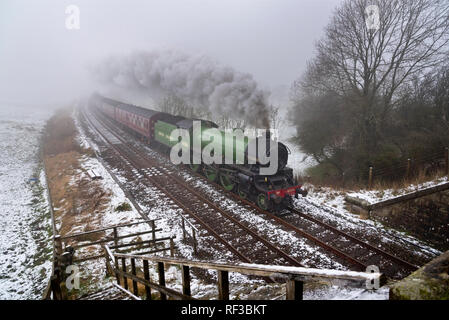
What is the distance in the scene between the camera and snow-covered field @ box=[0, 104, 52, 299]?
26.8 feet

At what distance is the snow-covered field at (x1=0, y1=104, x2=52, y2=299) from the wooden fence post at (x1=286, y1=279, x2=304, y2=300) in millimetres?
7962

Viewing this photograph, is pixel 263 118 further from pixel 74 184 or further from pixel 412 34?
pixel 74 184

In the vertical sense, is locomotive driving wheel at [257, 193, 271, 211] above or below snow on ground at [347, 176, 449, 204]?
below

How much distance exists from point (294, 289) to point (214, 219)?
27.7 ft

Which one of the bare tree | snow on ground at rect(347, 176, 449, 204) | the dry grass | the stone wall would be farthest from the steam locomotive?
the stone wall

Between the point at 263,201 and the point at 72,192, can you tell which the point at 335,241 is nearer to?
the point at 263,201

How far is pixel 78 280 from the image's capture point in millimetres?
6941

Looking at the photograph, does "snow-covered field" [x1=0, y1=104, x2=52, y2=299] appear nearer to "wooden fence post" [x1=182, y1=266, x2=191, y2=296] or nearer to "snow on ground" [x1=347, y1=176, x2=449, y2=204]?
"wooden fence post" [x1=182, y1=266, x2=191, y2=296]

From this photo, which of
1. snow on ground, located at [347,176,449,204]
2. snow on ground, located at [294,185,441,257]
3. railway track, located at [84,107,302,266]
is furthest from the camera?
snow on ground, located at [347,176,449,204]

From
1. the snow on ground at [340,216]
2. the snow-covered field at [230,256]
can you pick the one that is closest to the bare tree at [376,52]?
the snow on ground at [340,216]

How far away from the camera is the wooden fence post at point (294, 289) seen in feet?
6.62

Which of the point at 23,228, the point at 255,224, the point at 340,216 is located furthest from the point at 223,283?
the point at 23,228

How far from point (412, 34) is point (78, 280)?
17189 mm

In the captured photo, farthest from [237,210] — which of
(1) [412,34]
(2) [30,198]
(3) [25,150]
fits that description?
(3) [25,150]
